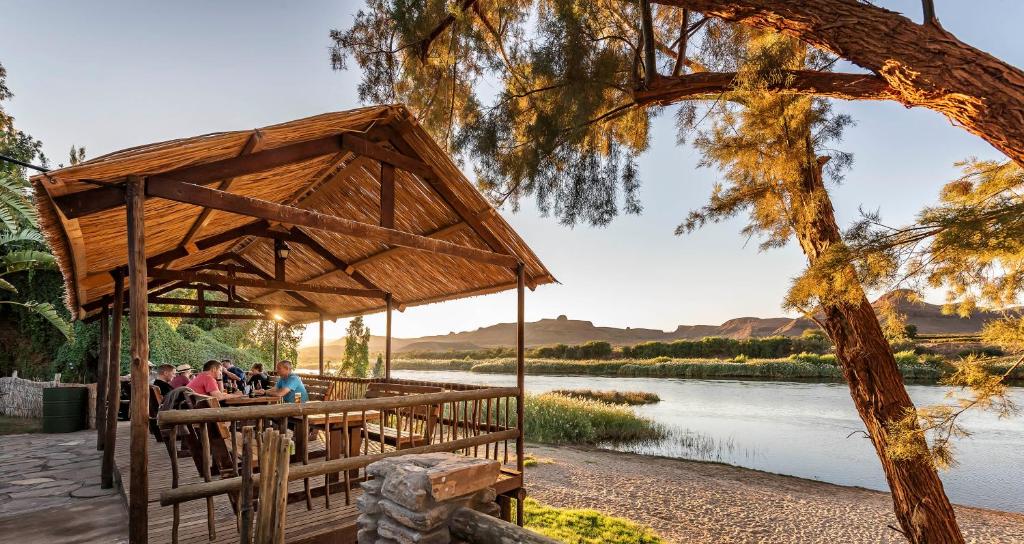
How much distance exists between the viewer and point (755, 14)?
3439 mm

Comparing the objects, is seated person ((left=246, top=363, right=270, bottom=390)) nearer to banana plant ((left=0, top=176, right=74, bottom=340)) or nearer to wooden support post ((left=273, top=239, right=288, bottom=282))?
Result: wooden support post ((left=273, top=239, right=288, bottom=282))

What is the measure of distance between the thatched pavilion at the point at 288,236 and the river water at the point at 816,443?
5302mm

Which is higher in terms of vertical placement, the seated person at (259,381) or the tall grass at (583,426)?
the seated person at (259,381)

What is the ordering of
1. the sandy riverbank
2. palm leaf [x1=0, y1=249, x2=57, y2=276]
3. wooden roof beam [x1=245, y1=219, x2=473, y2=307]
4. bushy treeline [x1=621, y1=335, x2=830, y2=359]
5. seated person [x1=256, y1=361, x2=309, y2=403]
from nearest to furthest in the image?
seated person [x1=256, y1=361, x2=309, y2=403], wooden roof beam [x1=245, y1=219, x2=473, y2=307], the sandy riverbank, palm leaf [x1=0, y1=249, x2=57, y2=276], bushy treeline [x1=621, y1=335, x2=830, y2=359]

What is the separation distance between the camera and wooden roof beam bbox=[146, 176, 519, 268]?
3.48m

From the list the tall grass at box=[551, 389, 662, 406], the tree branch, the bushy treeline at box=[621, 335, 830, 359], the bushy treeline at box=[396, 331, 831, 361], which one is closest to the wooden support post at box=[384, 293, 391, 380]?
the tree branch

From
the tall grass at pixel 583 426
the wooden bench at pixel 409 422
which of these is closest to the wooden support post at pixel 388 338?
the wooden bench at pixel 409 422

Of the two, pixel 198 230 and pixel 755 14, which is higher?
pixel 755 14

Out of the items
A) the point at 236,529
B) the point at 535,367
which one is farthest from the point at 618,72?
the point at 535,367

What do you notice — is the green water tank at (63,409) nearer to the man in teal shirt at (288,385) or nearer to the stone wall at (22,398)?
the stone wall at (22,398)

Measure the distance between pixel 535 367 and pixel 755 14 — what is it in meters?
44.3

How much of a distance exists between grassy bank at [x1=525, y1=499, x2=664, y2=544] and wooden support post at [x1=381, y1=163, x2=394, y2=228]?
4.40m

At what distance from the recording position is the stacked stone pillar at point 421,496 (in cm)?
234

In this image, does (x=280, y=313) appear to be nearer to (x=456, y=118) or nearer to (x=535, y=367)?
(x=456, y=118)
